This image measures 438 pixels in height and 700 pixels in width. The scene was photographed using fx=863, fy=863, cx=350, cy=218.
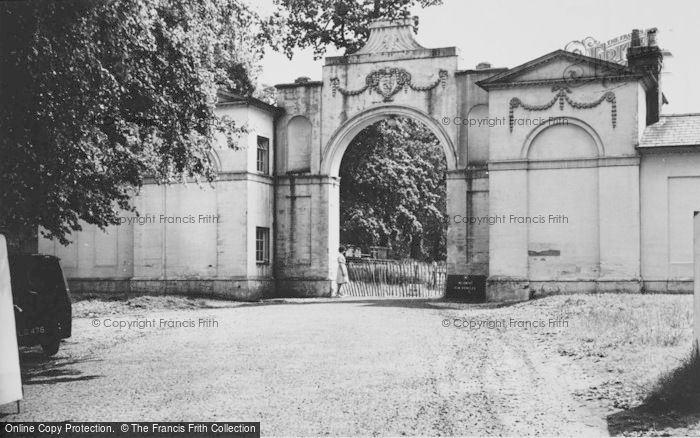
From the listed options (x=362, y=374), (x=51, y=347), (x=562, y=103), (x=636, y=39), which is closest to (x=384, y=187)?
(x=636, y=39)

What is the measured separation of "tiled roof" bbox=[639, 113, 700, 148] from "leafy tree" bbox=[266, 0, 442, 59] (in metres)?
13.3

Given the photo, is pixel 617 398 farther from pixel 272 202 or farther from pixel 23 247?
pixel 23 247

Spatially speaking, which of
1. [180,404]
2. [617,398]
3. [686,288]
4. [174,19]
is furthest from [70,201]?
[686,288]

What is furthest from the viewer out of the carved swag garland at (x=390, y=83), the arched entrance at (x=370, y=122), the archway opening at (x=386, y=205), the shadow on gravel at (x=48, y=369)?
the archway opening at (x=386, y=205)

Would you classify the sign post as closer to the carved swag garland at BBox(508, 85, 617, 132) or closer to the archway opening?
the carved swag garland at BBox(508, 85, 617, 132)

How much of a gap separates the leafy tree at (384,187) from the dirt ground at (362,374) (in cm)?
2001

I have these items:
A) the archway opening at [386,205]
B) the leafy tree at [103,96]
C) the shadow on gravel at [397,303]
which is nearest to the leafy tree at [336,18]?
the archway opening at [386,205]

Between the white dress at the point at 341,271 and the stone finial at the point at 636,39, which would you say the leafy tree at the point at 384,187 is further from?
the stone finial at the point at 636,39

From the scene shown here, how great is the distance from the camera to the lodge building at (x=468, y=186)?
25.6m

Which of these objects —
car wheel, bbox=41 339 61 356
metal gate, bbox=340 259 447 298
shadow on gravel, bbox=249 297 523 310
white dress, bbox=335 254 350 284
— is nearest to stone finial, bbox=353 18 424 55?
white dress, bbox=335 254 350 284

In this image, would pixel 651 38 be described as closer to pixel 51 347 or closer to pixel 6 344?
pixel 51 347

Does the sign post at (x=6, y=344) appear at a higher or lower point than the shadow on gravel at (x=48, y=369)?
higher

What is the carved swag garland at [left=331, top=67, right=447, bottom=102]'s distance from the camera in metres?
29.2

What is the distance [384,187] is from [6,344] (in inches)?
1329
